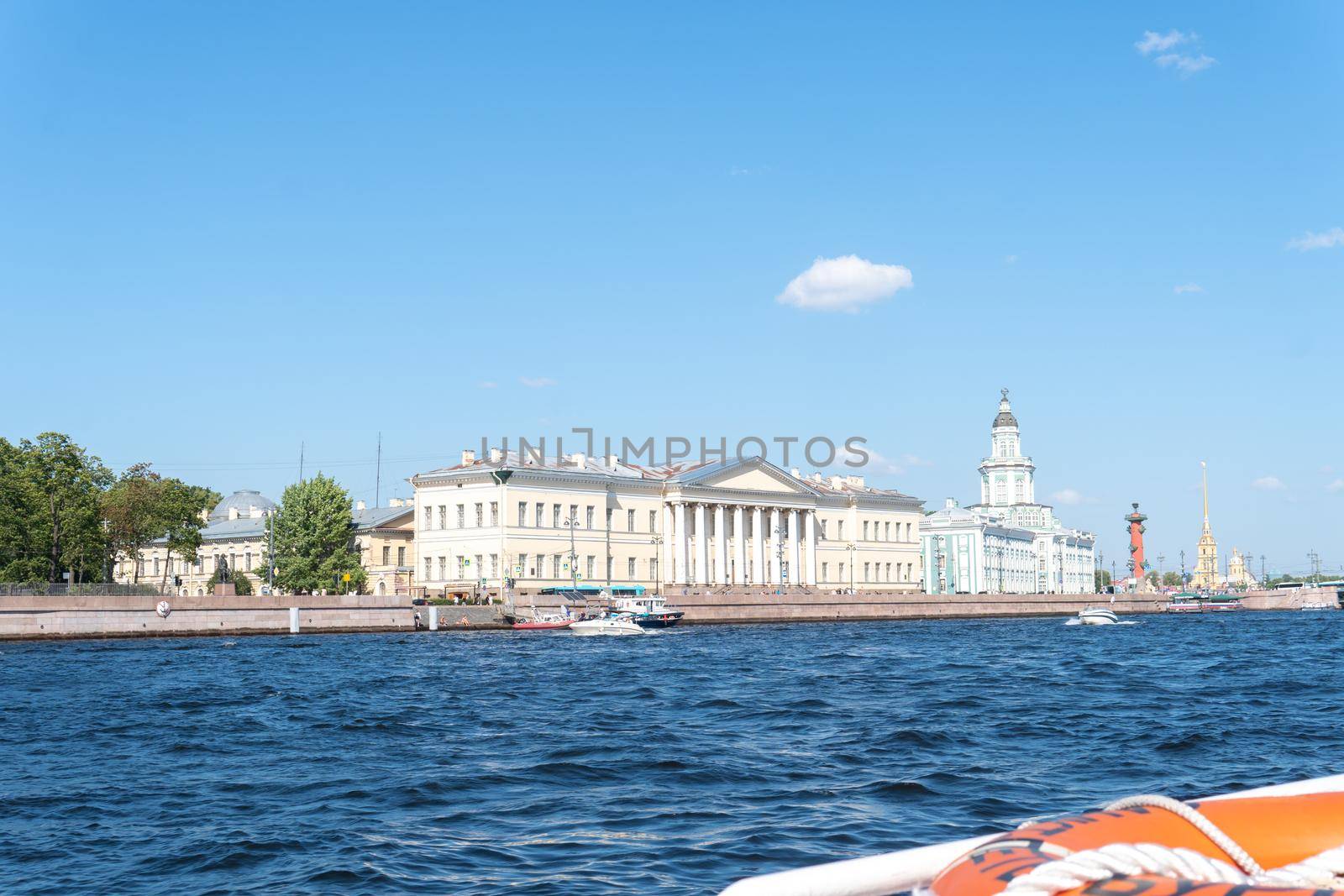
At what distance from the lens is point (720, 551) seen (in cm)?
9275

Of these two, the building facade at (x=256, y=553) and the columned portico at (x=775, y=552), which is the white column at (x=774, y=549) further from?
the building facade at (x=256, y=553)

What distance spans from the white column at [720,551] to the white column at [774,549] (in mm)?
4631

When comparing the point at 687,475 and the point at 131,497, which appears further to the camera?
the point at 687,475

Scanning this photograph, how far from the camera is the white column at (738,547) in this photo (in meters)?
93.4

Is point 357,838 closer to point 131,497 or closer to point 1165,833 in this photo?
point 1165,833

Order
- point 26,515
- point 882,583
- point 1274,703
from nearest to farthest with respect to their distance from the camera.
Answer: point 1274,703, point 26,515, point 882,583

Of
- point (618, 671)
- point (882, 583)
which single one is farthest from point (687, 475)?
point (618, 671)

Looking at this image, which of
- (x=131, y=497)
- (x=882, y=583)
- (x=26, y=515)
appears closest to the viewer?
(x=26, y=515)

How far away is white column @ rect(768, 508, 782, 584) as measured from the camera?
95.9 meters

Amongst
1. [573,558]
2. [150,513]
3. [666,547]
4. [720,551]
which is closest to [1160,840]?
[150,513]

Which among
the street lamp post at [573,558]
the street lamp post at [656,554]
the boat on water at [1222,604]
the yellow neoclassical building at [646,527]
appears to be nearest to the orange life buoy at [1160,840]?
the yellow neoclassical building at [646,527]

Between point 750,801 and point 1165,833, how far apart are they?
8238 millimetres

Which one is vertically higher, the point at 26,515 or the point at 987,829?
the point at 26,515

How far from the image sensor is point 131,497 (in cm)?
6919
